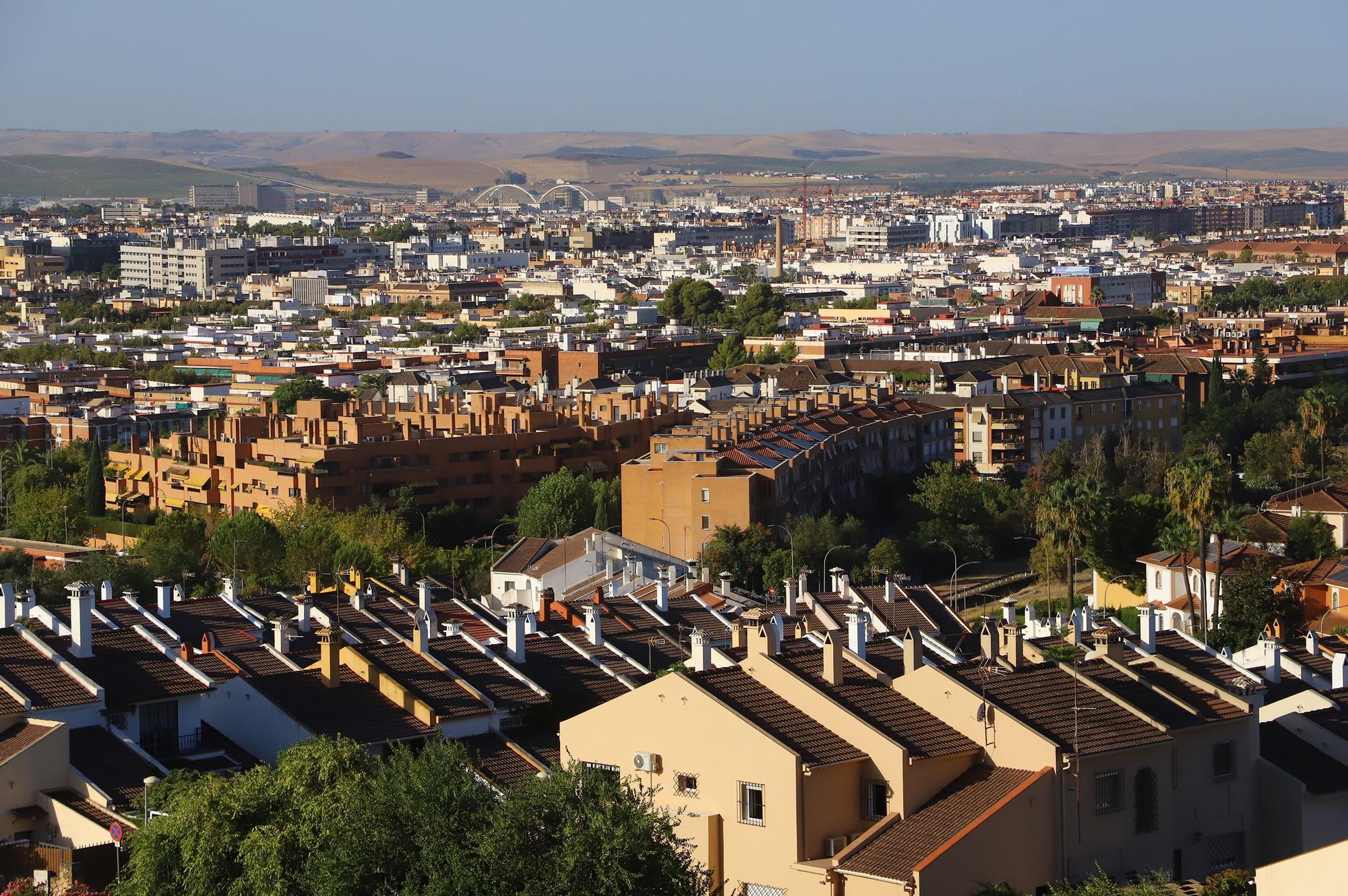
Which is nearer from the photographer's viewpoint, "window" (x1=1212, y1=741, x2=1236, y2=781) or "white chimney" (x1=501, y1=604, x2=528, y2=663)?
"window" (x1=1212, y1=741, x2=1236, y2=781)

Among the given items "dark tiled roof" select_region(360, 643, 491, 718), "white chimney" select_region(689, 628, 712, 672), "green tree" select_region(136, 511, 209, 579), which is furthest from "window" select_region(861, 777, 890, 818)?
"green tree" select_region(136, 511, 209, 579)

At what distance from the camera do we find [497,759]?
14727 mm

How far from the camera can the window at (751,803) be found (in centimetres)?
1212

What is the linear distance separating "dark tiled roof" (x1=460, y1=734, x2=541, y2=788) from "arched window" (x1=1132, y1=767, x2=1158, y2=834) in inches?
134

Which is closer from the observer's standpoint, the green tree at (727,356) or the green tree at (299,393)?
the green tree at (299,393)

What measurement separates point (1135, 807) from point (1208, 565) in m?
17.0

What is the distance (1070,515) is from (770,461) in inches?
346

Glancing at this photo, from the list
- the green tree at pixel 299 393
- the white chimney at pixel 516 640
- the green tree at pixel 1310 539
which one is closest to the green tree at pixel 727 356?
the green tree at pixel 299 393

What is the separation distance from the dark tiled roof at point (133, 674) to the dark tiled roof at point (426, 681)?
4.15 ft

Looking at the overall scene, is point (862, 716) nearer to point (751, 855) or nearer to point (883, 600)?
point (751, 855)

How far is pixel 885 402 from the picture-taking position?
151 ft

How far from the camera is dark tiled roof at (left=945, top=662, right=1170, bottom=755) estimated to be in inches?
487

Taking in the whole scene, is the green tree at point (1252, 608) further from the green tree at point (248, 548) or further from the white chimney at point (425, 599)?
the green tree at point (248, 548)

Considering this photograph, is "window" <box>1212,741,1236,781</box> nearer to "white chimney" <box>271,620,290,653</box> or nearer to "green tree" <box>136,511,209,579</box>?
"white chimney" <box>271,620,290,653</box>
